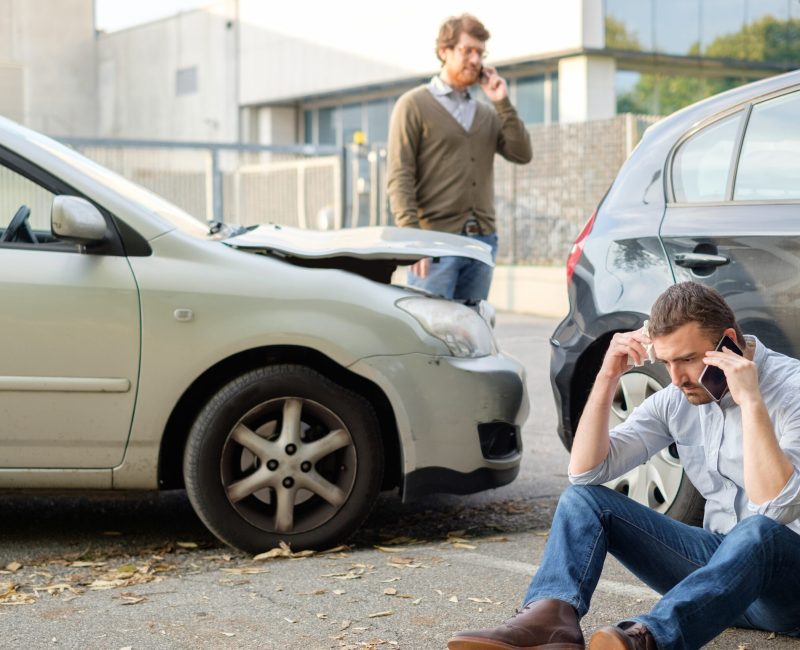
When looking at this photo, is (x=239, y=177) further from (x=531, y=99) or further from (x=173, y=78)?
(x=173, y=78)

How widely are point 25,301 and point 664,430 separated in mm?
2294

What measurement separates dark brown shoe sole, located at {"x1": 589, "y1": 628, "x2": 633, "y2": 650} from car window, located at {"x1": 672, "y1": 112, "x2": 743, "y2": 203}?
1.90 metres

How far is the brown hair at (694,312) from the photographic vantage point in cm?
334

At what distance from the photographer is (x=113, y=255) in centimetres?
476

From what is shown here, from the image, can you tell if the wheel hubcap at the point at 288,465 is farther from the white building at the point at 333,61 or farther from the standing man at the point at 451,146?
the white building at the point at 333,61

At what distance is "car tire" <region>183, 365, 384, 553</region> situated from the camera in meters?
4.73

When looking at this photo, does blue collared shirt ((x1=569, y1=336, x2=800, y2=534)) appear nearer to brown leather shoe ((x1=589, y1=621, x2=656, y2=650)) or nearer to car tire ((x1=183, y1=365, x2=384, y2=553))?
brown leather shoe ((x1=589, y1=621, x2=656, y2=650))

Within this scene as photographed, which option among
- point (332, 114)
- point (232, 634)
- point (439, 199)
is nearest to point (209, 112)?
point (332, 114)

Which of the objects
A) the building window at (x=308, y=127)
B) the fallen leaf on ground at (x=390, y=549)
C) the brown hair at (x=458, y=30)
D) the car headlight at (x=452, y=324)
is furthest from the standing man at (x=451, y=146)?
the building window at (x=308, y=127)

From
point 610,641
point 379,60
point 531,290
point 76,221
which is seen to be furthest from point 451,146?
point 379,60

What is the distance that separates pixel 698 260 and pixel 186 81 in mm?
29182

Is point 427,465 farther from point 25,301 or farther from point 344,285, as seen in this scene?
point 25,301

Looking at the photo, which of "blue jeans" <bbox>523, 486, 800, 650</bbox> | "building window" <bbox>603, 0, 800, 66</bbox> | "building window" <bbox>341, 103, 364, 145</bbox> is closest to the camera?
"blue jeans" <bbox>523, 486, 800, 650</bbox>

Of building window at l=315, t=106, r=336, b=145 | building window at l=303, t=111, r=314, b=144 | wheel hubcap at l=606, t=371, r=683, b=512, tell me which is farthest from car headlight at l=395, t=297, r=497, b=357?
building window at l=303, t=111, r=314, b=144
